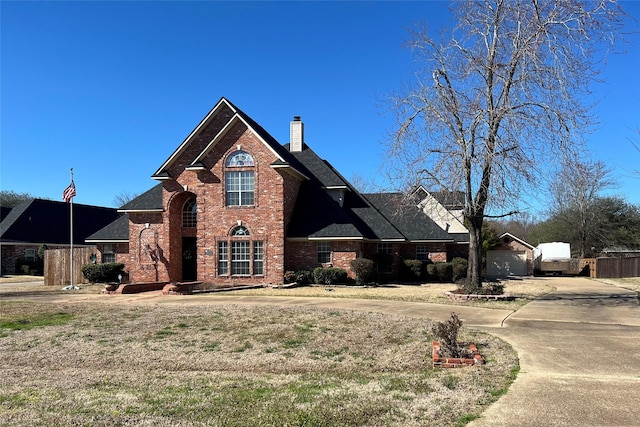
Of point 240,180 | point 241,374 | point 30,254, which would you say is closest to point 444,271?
point 240,180

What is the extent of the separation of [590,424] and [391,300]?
1309 centimetres

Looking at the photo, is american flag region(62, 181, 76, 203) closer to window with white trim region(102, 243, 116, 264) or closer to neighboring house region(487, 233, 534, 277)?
window with white trim region(102, 243, 116, 264)

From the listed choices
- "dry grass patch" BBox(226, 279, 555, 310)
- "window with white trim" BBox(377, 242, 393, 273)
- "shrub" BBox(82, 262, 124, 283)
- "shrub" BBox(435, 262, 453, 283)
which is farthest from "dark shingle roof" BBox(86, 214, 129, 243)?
"shrub" BBox(435, 262, 453, 283)

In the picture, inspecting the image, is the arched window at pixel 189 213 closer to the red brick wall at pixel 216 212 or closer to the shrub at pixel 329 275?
the red brick wall at pixel 216 212

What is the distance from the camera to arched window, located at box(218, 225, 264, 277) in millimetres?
25484

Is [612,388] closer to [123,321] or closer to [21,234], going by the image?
[123,321]

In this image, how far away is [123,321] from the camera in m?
13.0

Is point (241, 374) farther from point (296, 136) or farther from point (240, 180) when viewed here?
point (296, 136)

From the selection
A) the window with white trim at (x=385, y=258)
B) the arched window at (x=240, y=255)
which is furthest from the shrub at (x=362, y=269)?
the arched window at (x=240, y=255)

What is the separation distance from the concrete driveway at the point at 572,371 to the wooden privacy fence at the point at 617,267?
26483 millimetres

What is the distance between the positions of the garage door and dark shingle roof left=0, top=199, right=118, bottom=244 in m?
36.2

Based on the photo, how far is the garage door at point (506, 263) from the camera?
39.1 m

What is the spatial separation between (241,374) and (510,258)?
3563 centimetres

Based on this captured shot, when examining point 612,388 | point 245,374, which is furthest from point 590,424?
point 245,374
